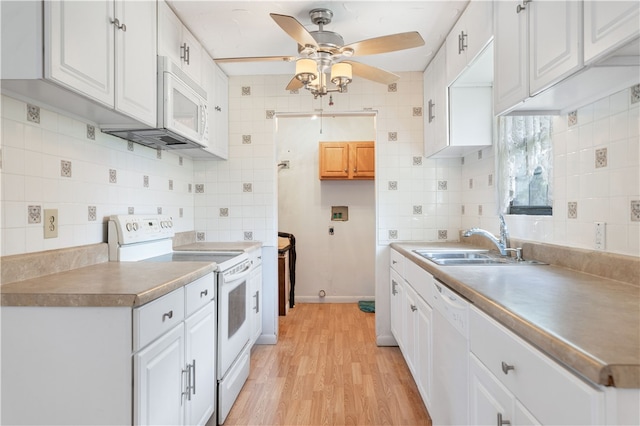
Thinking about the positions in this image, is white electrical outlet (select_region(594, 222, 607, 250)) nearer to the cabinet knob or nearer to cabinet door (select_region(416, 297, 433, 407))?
cabinet door (select_region(416, 297, 433, 407))

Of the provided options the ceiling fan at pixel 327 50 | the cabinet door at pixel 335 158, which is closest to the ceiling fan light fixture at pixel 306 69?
the ceiling fan at pixel 327 50

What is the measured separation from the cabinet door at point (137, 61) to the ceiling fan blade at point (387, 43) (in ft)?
3.27

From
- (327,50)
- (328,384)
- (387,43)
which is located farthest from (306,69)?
(328,384)

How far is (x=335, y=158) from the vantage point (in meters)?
4.17

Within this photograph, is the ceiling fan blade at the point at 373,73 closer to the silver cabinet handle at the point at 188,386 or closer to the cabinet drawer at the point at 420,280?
the cabinet drawer at the point at 420,280

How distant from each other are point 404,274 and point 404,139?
1.23 m

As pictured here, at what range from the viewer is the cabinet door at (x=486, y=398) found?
0.96 m

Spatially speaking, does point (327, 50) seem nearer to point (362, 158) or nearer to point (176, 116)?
point (176, 116)

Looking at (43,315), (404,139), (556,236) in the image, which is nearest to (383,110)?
(404,139)

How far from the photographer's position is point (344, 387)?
227cm

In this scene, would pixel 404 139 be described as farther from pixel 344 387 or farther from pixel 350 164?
pixel 344 387

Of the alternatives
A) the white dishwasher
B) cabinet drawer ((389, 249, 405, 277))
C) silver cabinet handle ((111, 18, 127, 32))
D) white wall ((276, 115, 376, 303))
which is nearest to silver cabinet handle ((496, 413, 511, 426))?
the white dishwasher

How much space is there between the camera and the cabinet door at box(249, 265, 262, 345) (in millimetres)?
2646

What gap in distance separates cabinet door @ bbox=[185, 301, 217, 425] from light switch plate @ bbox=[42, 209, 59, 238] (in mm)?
693
